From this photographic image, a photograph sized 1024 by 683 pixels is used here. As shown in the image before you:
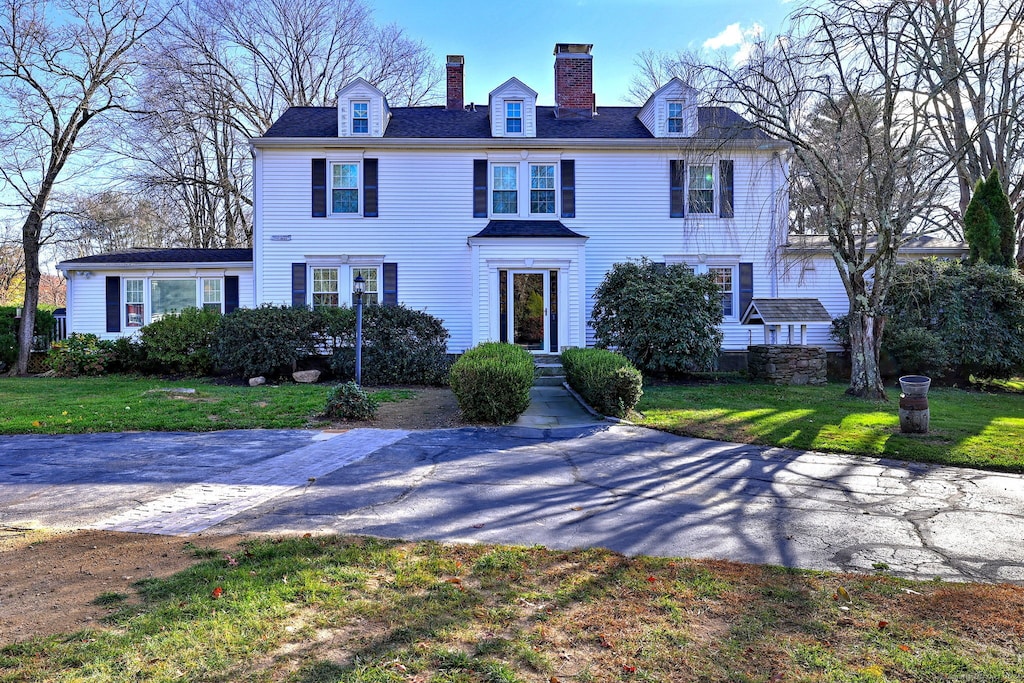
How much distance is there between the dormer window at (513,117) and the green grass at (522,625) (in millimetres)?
15003

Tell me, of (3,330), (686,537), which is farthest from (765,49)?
(3,330)

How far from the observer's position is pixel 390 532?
13.9 feet

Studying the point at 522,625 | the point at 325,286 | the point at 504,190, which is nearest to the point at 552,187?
the point at 504,190

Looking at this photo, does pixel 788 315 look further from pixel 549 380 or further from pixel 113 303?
pixel 113 303

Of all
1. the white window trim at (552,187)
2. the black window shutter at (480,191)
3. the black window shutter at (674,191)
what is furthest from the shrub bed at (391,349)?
the black window shutter at (674,191)

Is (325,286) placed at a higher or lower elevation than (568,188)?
lower

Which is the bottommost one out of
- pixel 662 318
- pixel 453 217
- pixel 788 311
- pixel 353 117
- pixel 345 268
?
pixel 662 318

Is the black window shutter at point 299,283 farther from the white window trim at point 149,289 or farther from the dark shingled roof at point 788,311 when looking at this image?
the dark shingled roof at point 788,311

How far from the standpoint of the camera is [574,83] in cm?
1847

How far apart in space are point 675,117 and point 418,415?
476 inches

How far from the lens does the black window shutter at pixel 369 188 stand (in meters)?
16.5

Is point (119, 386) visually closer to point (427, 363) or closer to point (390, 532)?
point (427, 363)

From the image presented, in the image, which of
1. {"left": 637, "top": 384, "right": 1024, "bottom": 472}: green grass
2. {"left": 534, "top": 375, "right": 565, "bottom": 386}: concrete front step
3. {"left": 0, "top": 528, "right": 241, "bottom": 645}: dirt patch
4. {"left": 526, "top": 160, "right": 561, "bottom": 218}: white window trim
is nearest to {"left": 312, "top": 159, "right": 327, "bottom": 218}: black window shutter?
{"left": 526, "top": 160, "right": 561, "bottom": 218}: white window trim

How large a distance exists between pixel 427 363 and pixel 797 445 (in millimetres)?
7840
